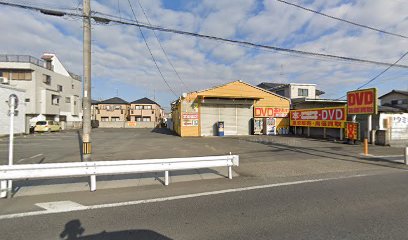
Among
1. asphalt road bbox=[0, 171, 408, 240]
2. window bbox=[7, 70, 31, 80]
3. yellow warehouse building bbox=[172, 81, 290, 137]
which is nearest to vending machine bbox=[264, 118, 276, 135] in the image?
yellow warehouse building bbox=[172, 81, 290, 137]

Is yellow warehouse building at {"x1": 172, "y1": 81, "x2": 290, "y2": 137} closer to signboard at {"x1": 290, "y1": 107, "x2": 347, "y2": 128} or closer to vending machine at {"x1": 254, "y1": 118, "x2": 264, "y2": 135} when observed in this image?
vending machine at {"x1": 254, "y1": 118, "x2": 264, "y2": 135}

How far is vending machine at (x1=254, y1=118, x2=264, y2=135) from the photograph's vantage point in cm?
2453

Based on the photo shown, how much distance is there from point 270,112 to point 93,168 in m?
22.3

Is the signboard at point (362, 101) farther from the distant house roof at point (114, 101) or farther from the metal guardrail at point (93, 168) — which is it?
the distant house roof at point (114, 101)

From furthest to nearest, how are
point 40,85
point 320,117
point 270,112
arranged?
point 40,85 → point 270,112 → point 320,117

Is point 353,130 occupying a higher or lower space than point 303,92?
lower

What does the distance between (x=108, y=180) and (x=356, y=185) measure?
687cm

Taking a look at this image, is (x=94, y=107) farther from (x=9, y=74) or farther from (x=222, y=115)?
(x=222, y=115)

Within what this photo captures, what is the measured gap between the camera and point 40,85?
107 ft

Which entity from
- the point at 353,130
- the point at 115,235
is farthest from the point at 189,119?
the point at 115,235

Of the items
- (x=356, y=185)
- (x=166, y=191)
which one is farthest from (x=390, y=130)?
(x=166, y=191)

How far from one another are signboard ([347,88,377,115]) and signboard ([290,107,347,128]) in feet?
5.14

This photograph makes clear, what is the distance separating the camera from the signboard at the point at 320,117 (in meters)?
18.3

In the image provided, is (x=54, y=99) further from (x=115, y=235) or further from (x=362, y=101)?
(x=362, y=101)
